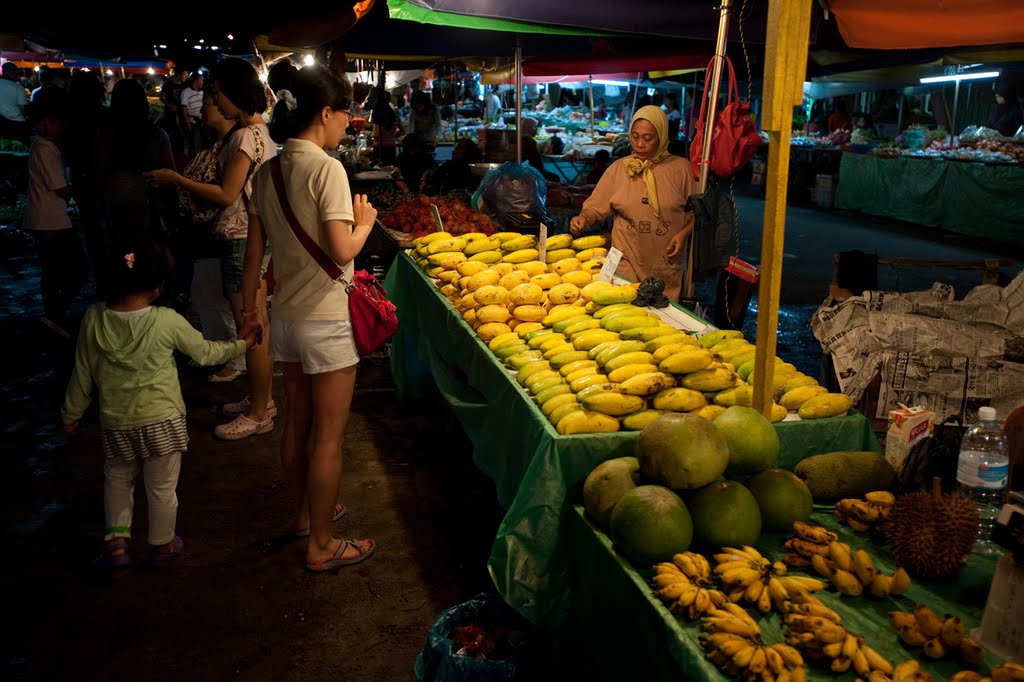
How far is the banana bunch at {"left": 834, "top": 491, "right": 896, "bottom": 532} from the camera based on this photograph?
2.57 metres

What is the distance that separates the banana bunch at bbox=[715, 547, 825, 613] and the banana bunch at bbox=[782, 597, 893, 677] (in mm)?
137

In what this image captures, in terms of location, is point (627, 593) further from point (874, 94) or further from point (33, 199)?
point (874, 94)

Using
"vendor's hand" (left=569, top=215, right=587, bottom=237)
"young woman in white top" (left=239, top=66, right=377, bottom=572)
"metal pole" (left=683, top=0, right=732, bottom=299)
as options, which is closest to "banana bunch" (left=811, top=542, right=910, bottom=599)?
"young woman in white top" (left=239, top=66, right=377, bottom=572)

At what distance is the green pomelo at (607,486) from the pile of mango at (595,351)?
0.25m

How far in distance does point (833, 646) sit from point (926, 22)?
424 centimetres

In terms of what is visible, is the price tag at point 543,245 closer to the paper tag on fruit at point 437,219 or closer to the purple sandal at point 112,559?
the paper tag on fruit at point 437,219

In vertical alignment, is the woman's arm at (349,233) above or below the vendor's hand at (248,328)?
above

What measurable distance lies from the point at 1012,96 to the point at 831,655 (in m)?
17.7

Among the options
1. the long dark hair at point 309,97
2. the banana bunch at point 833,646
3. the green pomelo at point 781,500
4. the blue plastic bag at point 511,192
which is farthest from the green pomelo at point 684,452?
the blue plastic bag at point 511,192

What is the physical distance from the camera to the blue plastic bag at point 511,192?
709 cm

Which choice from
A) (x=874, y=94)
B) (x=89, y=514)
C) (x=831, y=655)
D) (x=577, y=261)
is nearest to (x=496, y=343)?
(x=577, y=261)

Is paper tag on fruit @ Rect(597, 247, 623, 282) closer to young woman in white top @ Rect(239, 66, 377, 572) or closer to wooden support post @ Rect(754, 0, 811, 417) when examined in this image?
young woman in white top @ Rect(239, 66, 377, 572)

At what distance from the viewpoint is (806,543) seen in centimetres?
243

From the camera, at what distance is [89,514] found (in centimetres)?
446
